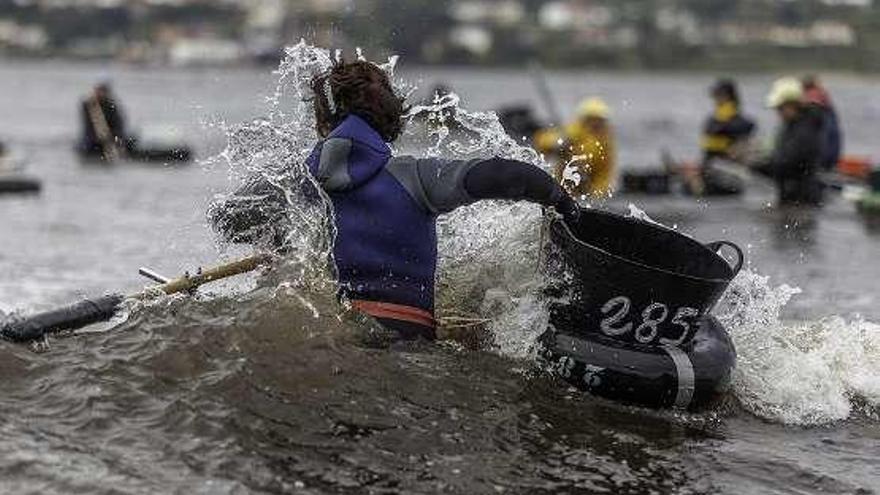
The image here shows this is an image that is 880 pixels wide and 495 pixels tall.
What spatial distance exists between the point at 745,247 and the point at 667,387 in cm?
909

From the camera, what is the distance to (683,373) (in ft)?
22.0

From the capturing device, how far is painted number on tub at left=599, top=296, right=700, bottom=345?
21.8 feet

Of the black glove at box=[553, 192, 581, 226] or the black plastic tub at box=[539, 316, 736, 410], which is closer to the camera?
the black glove at box=[553, 192, 581, 226]

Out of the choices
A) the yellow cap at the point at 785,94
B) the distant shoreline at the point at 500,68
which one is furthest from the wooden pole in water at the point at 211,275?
the distant shoreline at the point at 500,68

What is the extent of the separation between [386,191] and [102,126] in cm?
2285

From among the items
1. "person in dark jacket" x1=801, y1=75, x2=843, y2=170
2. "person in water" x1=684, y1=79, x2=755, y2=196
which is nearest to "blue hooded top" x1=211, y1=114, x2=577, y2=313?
"person in dark jacket" x1=801, y1=75, x2=843, y2=170

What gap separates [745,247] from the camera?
50.8ft

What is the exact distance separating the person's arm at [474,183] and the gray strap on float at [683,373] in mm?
841

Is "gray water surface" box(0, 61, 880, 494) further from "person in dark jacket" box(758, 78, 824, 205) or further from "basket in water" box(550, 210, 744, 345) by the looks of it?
"person in dark jacket" box(758, 78, 824, 205)

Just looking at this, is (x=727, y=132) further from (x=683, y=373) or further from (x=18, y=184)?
(x=683, y=373)

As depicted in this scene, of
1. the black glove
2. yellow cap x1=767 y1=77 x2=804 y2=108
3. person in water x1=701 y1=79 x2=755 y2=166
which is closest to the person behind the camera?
the black glove

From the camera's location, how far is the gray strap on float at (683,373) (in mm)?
6695

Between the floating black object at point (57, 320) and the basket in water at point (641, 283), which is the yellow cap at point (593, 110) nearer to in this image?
the basket in water at point (641, 283)

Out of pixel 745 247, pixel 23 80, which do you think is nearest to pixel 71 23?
pixel 23 80
